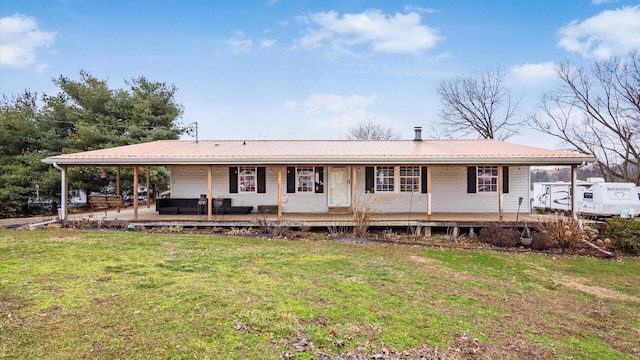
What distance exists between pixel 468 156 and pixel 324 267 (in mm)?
6513

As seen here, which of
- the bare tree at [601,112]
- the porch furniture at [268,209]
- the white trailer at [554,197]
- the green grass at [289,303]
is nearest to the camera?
the green grass at [289,303]

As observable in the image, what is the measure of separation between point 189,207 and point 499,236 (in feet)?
33.9

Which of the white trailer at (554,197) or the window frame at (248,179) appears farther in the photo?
the white trailer at (554,197)

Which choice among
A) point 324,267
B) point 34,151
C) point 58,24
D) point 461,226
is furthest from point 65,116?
point 461,226

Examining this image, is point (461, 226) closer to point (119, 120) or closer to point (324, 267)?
point (324, 267)

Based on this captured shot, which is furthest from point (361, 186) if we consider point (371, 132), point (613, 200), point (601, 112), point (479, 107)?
point (371, 132)

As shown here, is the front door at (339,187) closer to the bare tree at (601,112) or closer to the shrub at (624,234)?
the shrub at (624,234)

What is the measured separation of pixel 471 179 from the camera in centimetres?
1272

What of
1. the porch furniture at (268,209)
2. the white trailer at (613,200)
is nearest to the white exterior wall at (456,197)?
the porch furniture at (268,209)

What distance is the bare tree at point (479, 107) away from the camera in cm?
2703

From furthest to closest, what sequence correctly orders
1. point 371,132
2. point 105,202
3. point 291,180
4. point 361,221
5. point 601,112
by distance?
point 371,132, point 601,112, point 291,180, point 105,202, point 361,221

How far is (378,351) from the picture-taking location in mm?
3520

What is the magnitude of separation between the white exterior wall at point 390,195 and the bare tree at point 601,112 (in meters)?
14.4

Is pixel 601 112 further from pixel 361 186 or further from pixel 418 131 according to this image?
pixel 361 186
